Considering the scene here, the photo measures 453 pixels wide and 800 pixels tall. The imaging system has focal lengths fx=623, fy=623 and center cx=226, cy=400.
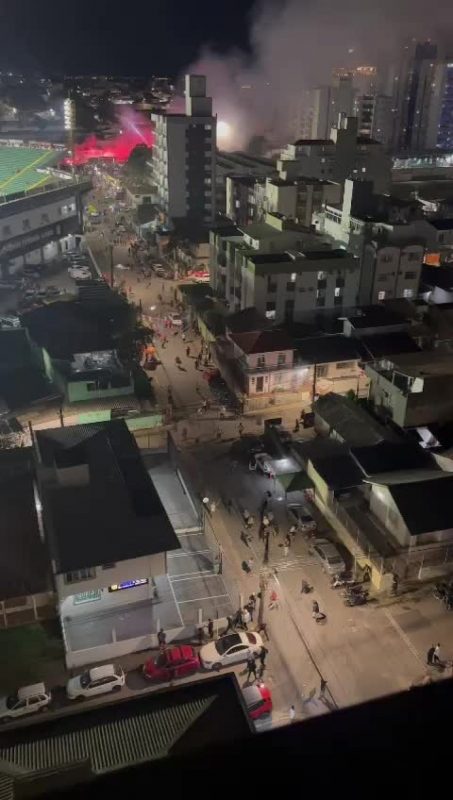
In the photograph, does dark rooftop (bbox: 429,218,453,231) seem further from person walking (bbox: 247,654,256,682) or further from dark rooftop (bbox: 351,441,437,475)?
person walking (bbox: 247,654,256,682)

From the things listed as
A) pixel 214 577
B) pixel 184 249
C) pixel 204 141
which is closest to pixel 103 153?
pixel 204 141

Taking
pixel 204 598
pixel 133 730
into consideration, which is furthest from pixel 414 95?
pixel 133 730

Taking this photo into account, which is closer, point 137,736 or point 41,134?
point 137,736

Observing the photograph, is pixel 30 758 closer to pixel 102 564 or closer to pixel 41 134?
pixel 102 564

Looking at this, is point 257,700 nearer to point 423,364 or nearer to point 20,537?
point 20,537

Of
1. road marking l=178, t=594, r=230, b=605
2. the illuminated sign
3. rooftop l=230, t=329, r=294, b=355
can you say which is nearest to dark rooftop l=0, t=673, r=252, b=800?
the illuminated sign

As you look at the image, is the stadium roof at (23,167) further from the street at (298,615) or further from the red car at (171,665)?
the red car at (171,665)

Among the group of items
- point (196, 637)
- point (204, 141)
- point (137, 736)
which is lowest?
point (196, 637)
